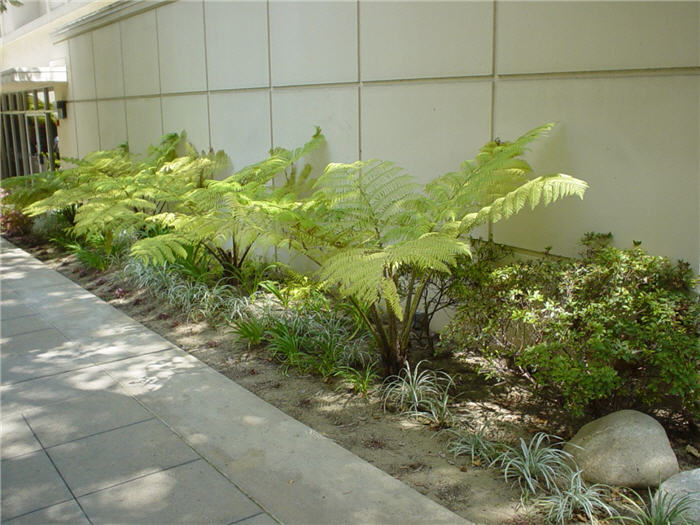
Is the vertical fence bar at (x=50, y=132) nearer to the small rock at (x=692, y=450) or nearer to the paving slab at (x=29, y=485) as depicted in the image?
the paving slab at (x=29, y=485)

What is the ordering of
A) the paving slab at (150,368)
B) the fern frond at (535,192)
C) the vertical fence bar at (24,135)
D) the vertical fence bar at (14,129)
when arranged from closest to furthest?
1. the fern frond at (535,192)
2. the paving slab at (150,368)
3. the vertical fence bar at (24,135)
4. the vertical fence bar at (14,129)

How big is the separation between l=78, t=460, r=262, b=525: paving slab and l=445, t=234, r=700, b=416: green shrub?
190cm

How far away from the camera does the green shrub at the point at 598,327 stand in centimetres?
371

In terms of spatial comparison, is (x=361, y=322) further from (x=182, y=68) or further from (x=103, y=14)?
(x=103, y=14)

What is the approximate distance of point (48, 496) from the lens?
12.1ft

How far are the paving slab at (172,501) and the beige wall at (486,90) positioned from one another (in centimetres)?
307

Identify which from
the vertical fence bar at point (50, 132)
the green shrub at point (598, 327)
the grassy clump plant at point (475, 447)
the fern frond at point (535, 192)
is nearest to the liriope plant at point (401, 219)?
the fern frond at point (535, 192)

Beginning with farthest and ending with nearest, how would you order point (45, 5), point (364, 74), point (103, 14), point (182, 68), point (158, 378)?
point (45, 5), point (103, 14), point (182, 68), point (364, 74), point (158, 378)

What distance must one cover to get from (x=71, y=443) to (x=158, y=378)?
118 cm

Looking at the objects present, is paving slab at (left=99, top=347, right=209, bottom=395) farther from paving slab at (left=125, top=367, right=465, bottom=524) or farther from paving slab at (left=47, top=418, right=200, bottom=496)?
paving slab at (left=47, top=418, right=200, bottom=496)

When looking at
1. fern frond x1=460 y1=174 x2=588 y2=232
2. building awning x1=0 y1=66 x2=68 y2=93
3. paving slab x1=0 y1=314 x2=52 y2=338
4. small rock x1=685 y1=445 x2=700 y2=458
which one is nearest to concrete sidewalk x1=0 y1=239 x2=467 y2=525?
paving slab x1=0 y1=314 x2=52 y2=338

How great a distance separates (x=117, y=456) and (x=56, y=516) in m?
0.65

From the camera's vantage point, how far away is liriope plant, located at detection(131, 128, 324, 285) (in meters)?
5.41

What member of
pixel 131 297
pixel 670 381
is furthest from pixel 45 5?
pixel 670 381
